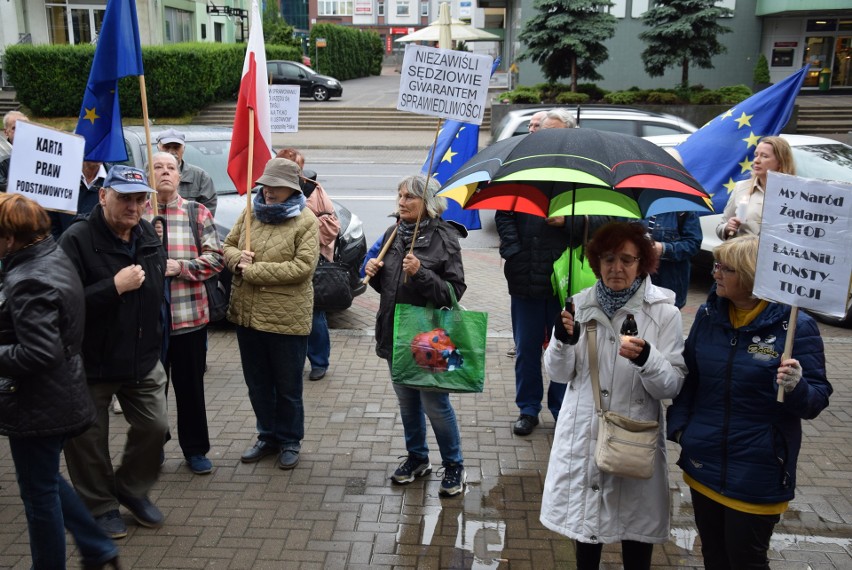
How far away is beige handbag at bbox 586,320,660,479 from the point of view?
3.49 metres

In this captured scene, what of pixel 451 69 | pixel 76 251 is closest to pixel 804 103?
Answer: pixel 451 69

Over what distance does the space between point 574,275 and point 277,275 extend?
178cm

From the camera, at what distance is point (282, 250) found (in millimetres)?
5039

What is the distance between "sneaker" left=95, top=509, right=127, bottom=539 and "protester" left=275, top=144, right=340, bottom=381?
8.12ft

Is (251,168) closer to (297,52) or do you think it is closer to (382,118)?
(382,118)

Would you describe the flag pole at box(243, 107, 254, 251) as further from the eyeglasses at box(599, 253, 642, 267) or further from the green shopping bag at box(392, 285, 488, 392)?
the eyeglasses at box(599, 253, 642, 267)

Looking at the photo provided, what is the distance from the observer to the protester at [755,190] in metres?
5.37

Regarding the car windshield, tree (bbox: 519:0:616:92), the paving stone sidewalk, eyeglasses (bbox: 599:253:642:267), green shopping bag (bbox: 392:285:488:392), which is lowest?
the paving stone sidewalk

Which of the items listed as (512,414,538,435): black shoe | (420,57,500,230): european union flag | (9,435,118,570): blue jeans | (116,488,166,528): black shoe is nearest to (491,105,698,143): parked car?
(420,57,500,230): european union flag

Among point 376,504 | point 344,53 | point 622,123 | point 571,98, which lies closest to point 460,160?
point 376,504

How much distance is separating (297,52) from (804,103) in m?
25.9

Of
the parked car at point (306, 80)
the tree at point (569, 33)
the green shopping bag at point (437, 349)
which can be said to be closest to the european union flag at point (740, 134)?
the green shopping bag at point (437, 349)

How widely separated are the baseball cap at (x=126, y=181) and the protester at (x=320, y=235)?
2134mm

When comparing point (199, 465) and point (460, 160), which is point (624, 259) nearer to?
point (199, 465)
